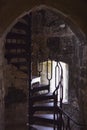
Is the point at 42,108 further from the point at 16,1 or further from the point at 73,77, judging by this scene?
the point at 16,1

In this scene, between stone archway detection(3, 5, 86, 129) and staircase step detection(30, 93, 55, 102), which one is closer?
staircase step detection(30, 93, 55, 102)

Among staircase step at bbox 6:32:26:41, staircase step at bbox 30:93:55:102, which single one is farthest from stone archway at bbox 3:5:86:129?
staircase step at bbox 6:32:26:41

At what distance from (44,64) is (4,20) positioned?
455 centimetres

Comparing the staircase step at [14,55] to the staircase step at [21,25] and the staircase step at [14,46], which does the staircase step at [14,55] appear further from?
the staircase step at [21,25]

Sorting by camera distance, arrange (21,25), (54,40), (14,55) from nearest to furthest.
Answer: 1. (14,55)
2. (21,25)
3. (54,40)

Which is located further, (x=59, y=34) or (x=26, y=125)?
(x=59, y=34)

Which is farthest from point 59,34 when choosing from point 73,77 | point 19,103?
point 19,103

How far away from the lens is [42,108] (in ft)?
17.6

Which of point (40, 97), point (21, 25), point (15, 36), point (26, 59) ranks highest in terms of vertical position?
point (21, 25)

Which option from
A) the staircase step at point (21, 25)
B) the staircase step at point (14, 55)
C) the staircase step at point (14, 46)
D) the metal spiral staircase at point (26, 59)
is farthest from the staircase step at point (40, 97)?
the staircase step at point (21, 25)

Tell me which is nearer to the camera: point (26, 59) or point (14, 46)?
point (14, 46)

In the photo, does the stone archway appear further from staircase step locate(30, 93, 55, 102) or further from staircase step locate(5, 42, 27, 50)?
staircase step locate(5, 42, 27, 50)

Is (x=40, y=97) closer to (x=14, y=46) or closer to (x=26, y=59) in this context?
(x=26, y=59)

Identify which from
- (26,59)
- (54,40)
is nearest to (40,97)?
(26,59)
